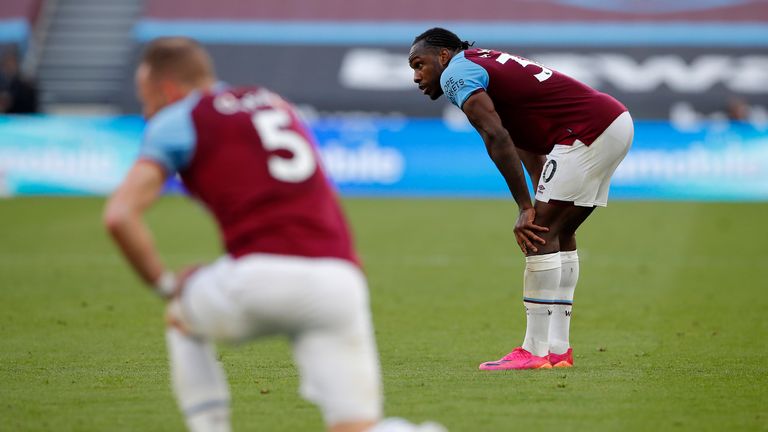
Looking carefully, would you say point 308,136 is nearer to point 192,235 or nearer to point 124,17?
point 192,235

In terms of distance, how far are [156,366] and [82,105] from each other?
25548 mm

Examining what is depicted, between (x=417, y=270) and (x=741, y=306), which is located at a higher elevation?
(x=741, y=306)

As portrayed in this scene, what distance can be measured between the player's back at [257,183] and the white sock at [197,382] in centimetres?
48

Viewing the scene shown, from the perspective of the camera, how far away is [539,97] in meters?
7.48

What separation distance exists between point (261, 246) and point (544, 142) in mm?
3647

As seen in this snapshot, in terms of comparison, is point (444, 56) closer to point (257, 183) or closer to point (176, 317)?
point (257, 183)

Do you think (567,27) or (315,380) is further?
(567,27)

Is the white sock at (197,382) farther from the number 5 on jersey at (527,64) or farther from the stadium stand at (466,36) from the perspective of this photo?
the stadium stand at (466,36)

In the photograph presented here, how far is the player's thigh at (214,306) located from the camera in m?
4.38

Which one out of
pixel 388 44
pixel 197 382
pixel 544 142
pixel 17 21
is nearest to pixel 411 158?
pixel 388 44

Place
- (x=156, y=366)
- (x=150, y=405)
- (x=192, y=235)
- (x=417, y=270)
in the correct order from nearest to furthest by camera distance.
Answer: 1. (x=150, y=405)
2. (x=156, y=366)
3. (x=417, y=270)
4. (x=192, y=235)

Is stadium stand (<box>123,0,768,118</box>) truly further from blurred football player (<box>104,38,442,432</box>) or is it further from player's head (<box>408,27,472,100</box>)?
blurred football player (<box>104,38,442,432</box>)

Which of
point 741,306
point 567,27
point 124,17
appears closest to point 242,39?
point 124,17

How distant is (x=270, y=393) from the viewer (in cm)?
669
